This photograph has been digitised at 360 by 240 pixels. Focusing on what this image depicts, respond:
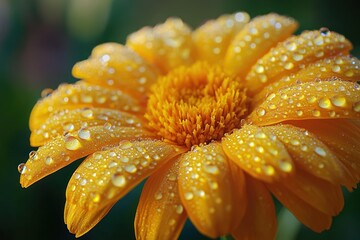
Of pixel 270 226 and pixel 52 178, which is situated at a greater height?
pixel 270 226

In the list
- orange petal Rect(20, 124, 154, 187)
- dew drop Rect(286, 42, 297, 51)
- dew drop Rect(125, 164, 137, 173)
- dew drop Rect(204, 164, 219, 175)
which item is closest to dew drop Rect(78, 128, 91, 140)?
orange petal Rect(20, 124, 154, 187)

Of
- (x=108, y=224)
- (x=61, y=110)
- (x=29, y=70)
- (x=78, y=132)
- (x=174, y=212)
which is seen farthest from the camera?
(x=29, y=70)

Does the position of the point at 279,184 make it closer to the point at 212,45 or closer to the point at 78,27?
the point at 212,45

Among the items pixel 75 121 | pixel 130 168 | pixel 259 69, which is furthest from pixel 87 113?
pixel 259 69

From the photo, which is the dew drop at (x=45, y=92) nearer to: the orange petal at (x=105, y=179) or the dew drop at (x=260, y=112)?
the orange petal at (x=105, y=179)

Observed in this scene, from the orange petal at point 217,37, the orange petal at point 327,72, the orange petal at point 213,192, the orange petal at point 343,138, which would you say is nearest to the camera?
the orange petal at point 213,192

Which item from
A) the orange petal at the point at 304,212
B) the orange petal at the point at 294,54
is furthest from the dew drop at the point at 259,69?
A: the orange petal at the point at 304,212

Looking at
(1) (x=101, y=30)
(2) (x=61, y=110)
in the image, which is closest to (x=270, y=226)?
(2) (x=61, y=110)
